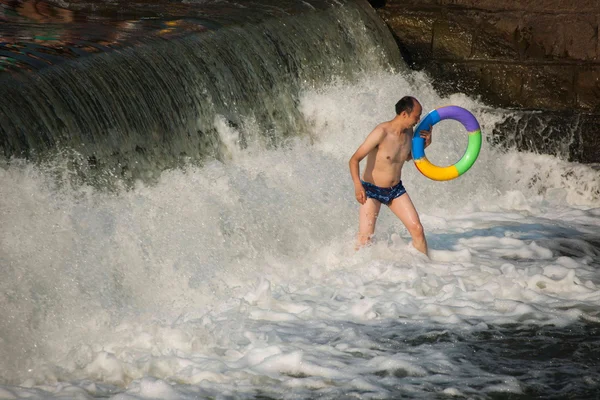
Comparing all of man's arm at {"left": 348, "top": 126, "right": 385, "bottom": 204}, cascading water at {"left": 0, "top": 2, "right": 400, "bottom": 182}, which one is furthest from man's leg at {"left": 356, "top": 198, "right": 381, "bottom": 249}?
cascading water at {"left": 0, "top": 2, "right": 400, "bottom": 182}

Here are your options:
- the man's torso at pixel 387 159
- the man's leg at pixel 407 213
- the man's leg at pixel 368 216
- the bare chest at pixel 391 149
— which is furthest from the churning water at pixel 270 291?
the bare chest at pixel 391 149

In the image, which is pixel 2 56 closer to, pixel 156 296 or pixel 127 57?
pixel 127 57

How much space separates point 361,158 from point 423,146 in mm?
652

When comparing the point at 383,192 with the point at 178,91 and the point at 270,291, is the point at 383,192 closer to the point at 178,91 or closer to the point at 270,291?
the point at 270,291

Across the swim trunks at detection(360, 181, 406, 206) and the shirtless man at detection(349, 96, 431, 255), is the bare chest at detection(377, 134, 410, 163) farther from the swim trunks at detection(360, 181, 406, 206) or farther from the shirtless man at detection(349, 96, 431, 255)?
the swim trunks at detection(360, 181, 406, 206)

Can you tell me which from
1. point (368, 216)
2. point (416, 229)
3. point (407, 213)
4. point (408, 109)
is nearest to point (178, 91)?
point (368, 216)

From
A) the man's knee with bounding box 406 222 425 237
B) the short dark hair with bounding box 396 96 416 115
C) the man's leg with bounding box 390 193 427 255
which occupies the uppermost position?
the short dark hair with bounding box 396 96 416 115

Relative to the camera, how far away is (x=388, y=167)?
8133 millimetres

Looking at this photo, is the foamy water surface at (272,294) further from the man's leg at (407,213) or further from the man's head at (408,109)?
the man's head at (408,109)

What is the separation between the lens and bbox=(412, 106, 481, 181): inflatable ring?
8344 mm

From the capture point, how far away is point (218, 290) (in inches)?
297

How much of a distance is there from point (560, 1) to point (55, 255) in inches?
318

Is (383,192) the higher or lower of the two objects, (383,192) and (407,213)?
A: the higher

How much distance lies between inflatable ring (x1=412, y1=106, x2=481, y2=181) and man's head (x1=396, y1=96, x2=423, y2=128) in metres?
0.26
